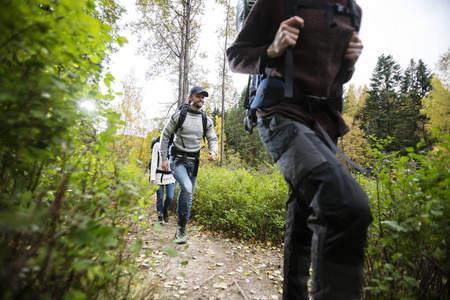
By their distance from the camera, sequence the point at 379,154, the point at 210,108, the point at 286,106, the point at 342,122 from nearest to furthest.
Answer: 1. the point at 286,106
2. the point at 342,122
3. the point at 379,154
4. the point at 210,108

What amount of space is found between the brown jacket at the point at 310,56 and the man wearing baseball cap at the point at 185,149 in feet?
7.57

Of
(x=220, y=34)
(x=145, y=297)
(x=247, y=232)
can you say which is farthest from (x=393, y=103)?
(x=145, y=297)

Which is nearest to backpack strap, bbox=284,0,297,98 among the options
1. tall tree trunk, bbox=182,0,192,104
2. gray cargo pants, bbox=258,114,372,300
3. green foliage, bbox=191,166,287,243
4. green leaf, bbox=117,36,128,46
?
gray cargo pants, bbox=258,114,372,300

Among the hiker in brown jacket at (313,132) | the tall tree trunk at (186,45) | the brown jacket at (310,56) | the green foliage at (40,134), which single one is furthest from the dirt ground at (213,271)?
the tall tree trunk at (186,45)

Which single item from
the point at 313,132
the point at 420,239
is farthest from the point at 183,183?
the point at 420,239

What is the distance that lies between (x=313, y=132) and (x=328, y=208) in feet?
1.46

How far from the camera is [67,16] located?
785mm

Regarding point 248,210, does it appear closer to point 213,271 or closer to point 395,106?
point 213,271

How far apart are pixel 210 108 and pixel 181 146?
8851 mm

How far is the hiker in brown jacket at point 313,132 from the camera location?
90cm

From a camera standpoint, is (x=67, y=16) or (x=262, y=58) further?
(x=262, y=58)

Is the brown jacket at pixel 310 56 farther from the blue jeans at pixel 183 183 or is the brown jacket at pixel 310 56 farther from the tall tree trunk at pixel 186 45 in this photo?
the tall tree trunk at pixel 186 45

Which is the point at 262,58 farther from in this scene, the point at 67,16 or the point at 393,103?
the point at 393,103

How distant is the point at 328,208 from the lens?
92cm
